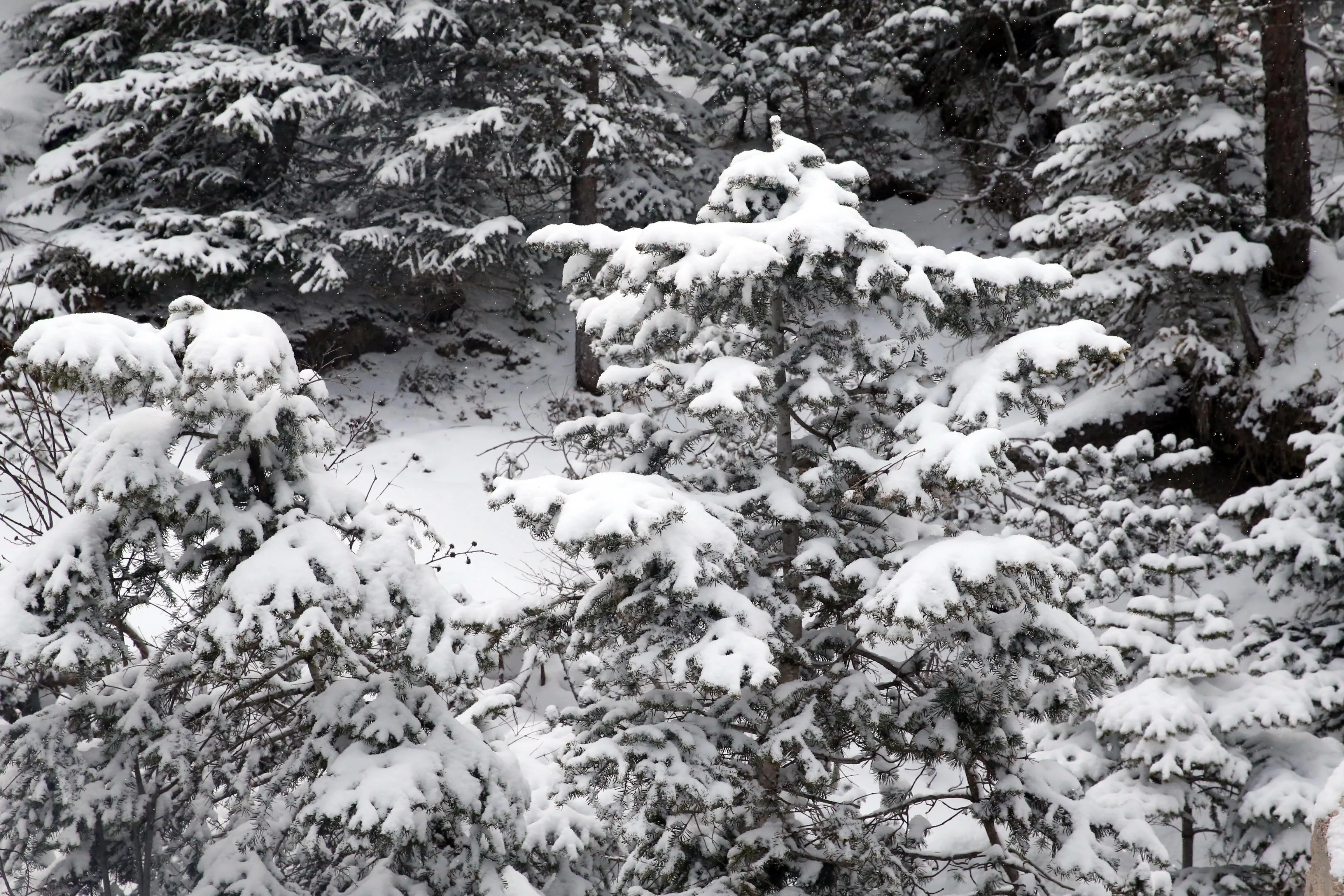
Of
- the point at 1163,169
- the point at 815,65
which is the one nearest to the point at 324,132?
the point at 815,65

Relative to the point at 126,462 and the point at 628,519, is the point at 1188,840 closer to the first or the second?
the point at 628,519

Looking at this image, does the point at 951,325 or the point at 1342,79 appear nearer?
the point at 951,325

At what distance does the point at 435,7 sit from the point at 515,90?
1.56 m

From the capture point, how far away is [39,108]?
14055mm

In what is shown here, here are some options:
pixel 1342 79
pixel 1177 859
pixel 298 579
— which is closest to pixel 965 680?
pixel 298 579

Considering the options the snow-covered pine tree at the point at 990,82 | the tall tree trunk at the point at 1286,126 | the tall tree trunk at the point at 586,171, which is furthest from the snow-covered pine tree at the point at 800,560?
the snow-covered pine tree at the point at 990,82

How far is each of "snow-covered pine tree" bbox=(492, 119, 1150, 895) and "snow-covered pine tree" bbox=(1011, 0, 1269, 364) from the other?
19.9 ft

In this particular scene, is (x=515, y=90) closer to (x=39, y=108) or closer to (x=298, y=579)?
(x=39, y=108)

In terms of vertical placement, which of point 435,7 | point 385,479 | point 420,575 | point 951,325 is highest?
point 435,7

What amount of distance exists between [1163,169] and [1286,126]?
3.94 feet

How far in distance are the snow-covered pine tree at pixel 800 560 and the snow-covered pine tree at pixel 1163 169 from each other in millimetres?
6079

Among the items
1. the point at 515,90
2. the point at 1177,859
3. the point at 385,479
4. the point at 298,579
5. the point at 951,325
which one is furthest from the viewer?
the point at 515,90

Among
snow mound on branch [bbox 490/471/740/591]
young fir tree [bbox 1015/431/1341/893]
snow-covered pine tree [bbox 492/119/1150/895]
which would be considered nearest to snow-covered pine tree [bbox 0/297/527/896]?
snow-covered pine tree [bbox 492/119/1150/895]

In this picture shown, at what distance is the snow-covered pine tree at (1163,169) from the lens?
10.4 m
